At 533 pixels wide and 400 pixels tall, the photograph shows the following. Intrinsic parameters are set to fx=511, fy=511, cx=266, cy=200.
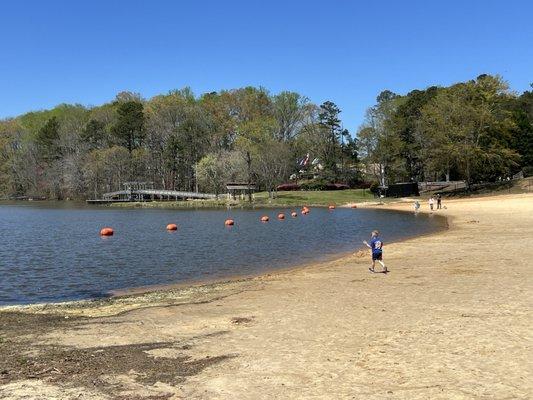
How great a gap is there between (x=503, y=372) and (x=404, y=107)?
98.0 metres

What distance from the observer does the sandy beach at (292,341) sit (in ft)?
26.3

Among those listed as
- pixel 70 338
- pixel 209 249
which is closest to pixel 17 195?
pixel 209 249

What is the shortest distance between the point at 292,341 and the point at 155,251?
927 inches

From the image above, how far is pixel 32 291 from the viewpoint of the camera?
67.4 feet

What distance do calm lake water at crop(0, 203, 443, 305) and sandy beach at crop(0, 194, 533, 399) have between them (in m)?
4.71

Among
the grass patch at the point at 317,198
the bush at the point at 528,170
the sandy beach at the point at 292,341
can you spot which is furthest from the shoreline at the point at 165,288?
the bush at the point at 528,170

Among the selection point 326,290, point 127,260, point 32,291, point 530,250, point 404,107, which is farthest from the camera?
point 404,107

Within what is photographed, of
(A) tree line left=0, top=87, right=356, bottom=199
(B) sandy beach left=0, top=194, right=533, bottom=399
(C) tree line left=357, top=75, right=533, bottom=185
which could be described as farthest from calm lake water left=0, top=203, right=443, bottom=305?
(A) tree line left=0, top=87, right=356, bottom=199

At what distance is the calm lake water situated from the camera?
22.6m

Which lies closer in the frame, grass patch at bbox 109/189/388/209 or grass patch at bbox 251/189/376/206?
grass patch at bbox 109/189/388/209

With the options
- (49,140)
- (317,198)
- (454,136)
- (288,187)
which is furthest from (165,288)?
(49,140)

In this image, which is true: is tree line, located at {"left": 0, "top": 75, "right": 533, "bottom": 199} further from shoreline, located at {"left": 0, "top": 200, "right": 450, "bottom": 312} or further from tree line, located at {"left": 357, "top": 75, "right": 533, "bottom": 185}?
shoreline, located at {"left": 0, "top": 200, "right": 450, "bottom": 312}

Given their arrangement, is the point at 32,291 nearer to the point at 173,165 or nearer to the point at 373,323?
the point at 373,323

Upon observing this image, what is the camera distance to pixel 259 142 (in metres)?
104
